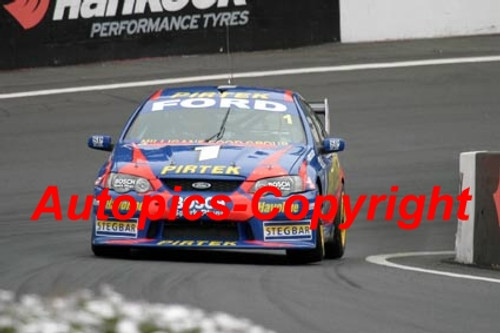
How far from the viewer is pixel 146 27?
80.2ft

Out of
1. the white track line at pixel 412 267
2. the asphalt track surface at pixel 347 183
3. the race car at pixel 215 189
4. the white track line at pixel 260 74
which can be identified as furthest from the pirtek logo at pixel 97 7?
the race car at pixel 215 189

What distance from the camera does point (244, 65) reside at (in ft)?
78.3

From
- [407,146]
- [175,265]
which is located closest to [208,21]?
[407,146]

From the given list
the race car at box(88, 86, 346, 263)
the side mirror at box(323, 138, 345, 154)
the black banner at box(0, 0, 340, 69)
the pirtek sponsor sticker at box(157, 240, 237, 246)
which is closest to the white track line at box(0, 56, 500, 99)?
the black banner at box(0, 0, 340, 69)

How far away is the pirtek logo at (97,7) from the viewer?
78.3 ft

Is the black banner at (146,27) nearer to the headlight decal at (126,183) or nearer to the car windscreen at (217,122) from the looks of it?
the car windscreen at (217,122)

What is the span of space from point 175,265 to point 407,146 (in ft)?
31.2

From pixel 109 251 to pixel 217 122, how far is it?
151cm

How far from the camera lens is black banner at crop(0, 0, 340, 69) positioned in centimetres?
2392

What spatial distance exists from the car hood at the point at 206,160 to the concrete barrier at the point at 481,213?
135 centimetres

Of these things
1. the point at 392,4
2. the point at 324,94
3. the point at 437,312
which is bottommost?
the point at 437,312

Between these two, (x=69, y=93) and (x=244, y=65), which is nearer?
(x=69, y=93)

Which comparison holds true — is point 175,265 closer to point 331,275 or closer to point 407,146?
point 331,275

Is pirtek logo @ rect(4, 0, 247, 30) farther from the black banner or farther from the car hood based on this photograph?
the car hood
